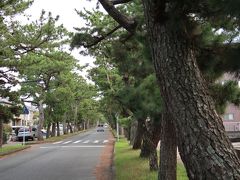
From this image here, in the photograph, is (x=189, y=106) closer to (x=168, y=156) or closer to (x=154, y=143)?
(x=168, y=156)

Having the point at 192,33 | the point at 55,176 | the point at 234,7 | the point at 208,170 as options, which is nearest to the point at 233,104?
the point at 192,33

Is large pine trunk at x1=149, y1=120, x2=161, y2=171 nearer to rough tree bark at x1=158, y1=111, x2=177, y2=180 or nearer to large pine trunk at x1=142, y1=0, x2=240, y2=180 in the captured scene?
rough tree bark at x1=158, y1=111, x2=177, y2=180

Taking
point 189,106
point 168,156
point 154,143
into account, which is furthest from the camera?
point 154,143

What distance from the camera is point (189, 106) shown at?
16.7 feet

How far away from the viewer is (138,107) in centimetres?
1129

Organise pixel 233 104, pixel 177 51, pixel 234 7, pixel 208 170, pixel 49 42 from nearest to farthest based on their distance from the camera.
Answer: pixel 234 7 < pixel 208 170 < pixel 177 51 < pixel 233 104 < pixel 49 42

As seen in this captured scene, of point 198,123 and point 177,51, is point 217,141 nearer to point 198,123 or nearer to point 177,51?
point 198,123

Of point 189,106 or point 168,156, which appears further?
point 168,156

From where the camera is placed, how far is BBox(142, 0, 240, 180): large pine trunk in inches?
191

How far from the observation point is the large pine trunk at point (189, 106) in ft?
15.9

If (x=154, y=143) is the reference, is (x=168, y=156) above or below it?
below

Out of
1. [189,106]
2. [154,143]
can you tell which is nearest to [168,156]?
[189,106]

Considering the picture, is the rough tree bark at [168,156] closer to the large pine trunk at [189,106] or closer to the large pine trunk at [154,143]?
the large pine trunk at [189,106]

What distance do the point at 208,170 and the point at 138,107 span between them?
6.51m
